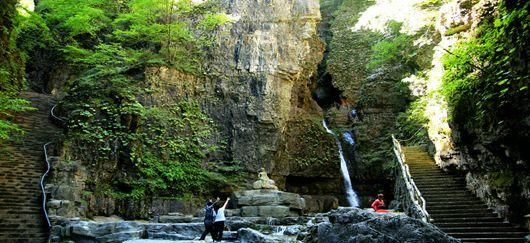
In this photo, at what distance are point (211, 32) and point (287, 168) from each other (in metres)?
8.69

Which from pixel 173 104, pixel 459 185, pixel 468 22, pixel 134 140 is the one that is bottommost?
pixel 459 185

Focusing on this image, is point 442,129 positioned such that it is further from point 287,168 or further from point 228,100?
point 228,100

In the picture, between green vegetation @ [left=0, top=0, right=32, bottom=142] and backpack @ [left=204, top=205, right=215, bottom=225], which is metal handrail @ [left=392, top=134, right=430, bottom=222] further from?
green vegetation @ [left=0, top=0, right=32, bottom=142]

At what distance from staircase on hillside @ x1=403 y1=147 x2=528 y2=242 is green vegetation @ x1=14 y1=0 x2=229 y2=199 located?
892 cm

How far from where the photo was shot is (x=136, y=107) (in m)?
17.2

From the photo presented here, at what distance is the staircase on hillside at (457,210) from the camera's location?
11.6 metres

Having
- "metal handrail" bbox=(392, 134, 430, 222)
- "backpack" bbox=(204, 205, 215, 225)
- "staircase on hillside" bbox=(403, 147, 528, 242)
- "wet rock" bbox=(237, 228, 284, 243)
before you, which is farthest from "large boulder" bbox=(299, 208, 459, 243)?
"staircase on hillside" bbox=(403, 147, 528, 242)

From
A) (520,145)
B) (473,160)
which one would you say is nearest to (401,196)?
(473,160)

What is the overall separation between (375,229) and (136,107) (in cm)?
1341

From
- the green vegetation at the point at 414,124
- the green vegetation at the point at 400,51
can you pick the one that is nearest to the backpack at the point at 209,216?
the green vegetation at the point at 414,124

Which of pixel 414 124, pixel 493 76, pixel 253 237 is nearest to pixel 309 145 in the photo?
pixel 414 124

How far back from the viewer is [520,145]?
10.0 meters

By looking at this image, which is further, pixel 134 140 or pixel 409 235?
pixel 134 140

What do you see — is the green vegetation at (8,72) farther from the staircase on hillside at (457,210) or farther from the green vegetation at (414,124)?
the green vegetation at (414,124)
